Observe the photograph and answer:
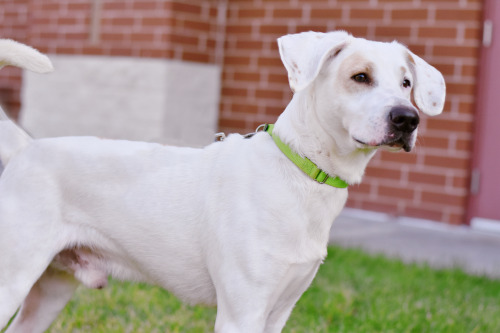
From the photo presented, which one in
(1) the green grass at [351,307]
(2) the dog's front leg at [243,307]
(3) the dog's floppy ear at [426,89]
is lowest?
(1) the green grass at [351,307]

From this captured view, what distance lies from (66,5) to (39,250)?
671 centimetres

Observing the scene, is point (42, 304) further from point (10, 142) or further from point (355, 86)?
point (355, 86)

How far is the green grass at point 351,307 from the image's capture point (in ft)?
13.9

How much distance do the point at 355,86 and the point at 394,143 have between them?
0.27 meters

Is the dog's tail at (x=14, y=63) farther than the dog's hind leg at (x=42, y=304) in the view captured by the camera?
No

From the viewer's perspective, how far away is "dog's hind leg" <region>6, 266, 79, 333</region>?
331 cm

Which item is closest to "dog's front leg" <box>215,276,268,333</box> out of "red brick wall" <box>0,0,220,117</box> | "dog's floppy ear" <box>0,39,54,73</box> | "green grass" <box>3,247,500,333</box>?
"dog's floppy ear" <box>0,39,54,73</box>

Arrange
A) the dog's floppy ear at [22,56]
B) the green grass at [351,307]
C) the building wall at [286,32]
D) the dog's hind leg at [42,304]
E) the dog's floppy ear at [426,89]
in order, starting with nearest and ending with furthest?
the dog's floppy ear at [426,89], the dog's floppy ear at [22,56], the dog's hind leg at [42,304], the green grass at [351,307], the building wall at [286,32]

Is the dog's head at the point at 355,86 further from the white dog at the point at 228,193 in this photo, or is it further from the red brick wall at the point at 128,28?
the red brick wall at the point at 128,28

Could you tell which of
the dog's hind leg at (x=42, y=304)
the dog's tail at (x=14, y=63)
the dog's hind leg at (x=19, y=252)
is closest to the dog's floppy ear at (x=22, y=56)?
the dog's tail at (x=14, y=63)

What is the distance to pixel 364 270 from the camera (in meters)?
5.55

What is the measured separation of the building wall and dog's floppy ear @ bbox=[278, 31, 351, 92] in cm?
440

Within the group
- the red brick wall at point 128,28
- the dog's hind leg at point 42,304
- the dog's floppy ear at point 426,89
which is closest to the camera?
the dog's floppy ear at point 426,89

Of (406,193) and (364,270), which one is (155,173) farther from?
(406,193)
